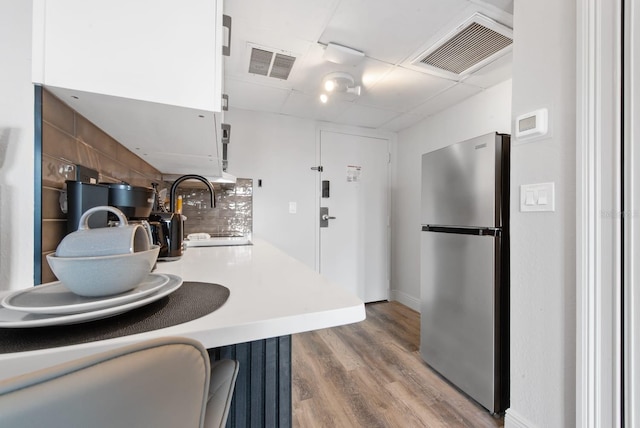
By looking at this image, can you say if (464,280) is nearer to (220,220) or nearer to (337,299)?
(337,299)

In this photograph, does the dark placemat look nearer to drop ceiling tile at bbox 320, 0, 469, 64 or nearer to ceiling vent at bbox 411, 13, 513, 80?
drop ceiling tile at bbox 320, 0, 469, 64

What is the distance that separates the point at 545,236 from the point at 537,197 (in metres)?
0.17

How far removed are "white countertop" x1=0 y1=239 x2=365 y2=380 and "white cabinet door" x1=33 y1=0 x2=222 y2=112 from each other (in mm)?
515

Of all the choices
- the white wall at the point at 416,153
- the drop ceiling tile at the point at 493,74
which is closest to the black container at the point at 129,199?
the drop ceiling tile at the point at 493,74

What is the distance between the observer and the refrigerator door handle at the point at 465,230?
57.5 inches

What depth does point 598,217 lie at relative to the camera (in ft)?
3.07

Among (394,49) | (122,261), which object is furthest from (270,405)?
(394,49)

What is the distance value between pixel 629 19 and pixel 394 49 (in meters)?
1.07

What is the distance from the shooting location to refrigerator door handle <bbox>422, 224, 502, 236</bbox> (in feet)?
4.79

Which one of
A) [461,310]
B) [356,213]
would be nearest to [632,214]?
[461,310]

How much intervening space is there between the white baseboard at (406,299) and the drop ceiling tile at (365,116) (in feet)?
6.71

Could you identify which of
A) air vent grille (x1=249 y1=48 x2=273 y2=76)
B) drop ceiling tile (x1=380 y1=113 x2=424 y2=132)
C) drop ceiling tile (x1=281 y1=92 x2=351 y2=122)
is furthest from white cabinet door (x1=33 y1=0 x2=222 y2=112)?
drop ceiling tile (x1=380 y1=113 x2=424 y2=132)

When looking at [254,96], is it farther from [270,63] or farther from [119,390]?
[119,390]

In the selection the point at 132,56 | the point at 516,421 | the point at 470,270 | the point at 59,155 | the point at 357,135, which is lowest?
the point at 516,421
